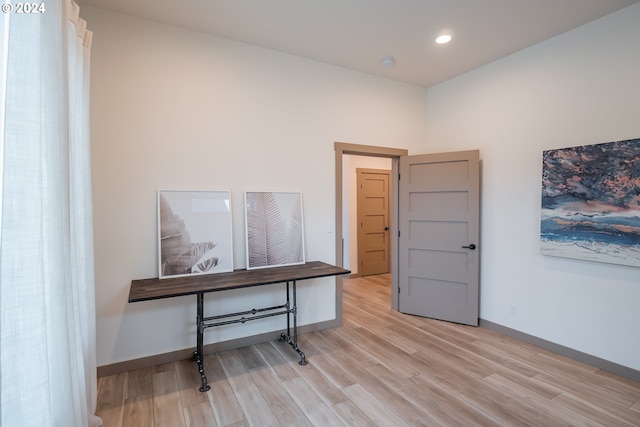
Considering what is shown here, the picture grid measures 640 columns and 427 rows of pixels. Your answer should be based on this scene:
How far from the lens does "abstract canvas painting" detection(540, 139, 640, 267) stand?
258 cm

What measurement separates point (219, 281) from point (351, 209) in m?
3.91

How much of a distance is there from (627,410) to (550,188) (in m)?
1.88

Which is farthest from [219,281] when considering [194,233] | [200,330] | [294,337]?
[294,337]

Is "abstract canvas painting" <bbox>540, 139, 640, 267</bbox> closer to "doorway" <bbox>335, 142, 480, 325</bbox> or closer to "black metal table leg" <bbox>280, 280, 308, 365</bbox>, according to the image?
"doorway" <bbox>335, 142, 480, 325</bbox>

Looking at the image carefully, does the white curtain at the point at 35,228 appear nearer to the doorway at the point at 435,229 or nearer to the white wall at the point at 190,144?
the white wall at the point at 190,144

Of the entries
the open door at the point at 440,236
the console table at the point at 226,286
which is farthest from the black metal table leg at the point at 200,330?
the open door at the point at 440,236

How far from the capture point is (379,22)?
9.17 ft

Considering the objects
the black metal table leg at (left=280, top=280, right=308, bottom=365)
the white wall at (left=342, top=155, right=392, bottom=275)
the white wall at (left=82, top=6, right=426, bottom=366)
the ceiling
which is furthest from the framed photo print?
the white wall at (left=342, top=155, right=392, bottom=275)

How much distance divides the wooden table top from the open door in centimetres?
147

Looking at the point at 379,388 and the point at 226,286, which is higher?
the point at 226,286

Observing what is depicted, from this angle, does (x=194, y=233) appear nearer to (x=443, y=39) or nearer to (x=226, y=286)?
(x=226, y=286)

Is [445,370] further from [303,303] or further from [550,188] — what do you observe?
[550,188]

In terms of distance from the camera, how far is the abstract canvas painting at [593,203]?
8.46ft

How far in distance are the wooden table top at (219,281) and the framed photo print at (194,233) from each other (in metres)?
0.11
